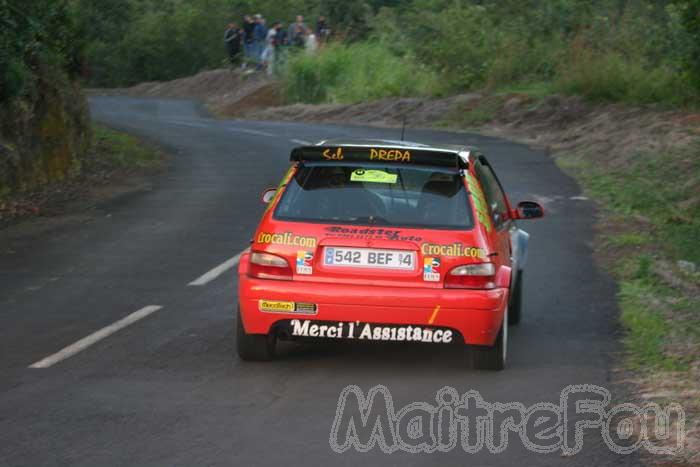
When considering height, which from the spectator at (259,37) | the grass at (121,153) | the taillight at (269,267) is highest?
the taillight at (269,267)

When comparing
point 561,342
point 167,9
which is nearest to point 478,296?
point 561,342

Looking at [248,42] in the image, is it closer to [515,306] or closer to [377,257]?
[515,306]

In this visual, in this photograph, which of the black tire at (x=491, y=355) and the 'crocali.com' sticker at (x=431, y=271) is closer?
the 'crocali.com' sticker at (x=431, y=271)

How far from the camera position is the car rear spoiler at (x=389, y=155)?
896cm

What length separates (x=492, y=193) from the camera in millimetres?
9898

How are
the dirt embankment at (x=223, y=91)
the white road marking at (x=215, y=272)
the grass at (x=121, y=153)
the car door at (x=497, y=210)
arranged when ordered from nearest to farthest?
the car door at (x=497, y=210) → the white road marking at (x=215, y=272) → the grass at (x=121, y=153) → the dirt embankment at (x=223, y=91)

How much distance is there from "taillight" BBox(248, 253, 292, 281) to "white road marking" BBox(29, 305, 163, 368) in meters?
1.52

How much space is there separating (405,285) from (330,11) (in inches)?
2327

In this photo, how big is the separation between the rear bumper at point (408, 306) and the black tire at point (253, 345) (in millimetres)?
429

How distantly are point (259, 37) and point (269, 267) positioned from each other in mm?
50948

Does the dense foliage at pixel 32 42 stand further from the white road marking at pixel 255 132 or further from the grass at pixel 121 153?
the white road marking at pixel 255 132

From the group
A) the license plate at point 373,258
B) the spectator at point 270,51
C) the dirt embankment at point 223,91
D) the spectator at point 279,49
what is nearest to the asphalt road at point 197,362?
the license plate at point 373,258

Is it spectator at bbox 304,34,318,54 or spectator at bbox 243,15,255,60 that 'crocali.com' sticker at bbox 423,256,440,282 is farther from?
spectator at bbox 243,15,255,60
